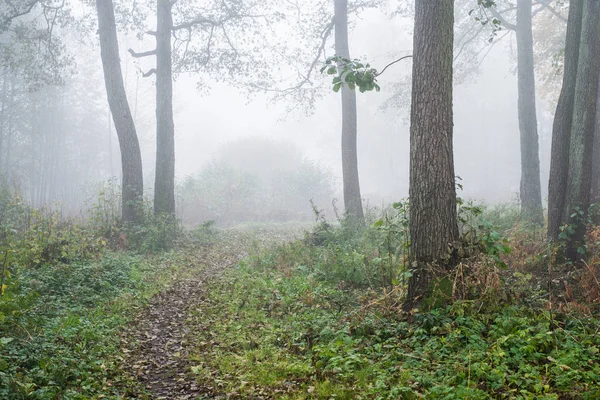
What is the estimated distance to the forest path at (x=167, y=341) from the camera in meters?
5.00

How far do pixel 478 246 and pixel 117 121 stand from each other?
41.2 ft

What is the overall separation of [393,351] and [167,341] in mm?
3276

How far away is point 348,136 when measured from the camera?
15.7 meters

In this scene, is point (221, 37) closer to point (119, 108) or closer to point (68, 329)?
point (119, 108)

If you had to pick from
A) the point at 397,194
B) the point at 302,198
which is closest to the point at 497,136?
the point at 397,194

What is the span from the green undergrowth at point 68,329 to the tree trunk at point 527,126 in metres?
10.8

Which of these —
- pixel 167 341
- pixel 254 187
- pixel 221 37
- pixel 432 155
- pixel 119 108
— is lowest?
pixel 167 341

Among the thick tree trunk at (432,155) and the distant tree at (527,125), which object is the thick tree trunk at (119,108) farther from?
the distant tree at (527,125)

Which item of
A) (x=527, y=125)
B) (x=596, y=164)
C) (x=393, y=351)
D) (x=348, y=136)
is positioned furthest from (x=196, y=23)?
(x=393, y=351)

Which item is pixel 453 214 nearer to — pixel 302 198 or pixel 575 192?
pixel 575 192

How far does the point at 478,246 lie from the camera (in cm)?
583

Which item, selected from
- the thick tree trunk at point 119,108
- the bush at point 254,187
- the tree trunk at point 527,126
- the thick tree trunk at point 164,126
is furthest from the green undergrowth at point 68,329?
the bush at point 254,187

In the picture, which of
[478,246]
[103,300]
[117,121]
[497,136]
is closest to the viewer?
[478,246]

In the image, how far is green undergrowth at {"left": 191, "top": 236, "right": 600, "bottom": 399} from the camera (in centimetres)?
411
